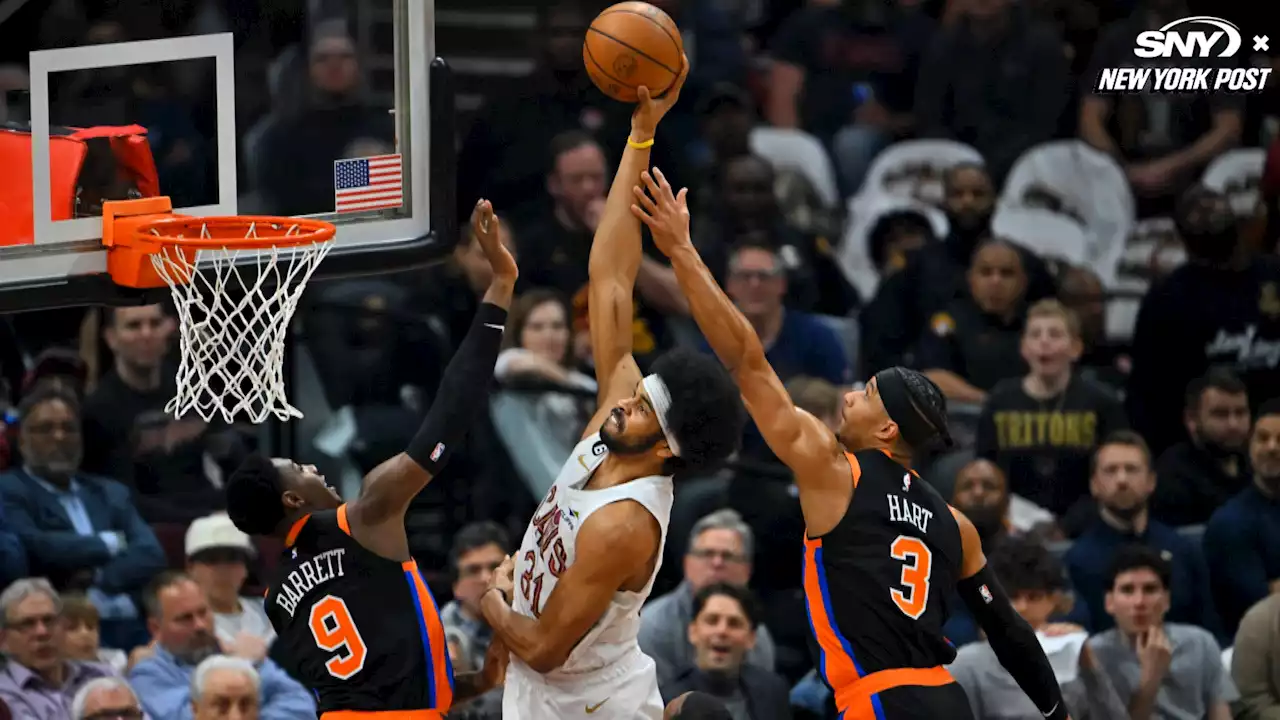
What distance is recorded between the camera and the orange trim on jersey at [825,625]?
6402 mm

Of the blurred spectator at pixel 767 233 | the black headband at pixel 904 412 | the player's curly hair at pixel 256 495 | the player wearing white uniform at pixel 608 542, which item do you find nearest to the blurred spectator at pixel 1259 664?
the blurred spectator at pixel 767 233

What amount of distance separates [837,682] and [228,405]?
3387mm

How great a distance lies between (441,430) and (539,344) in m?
2.75

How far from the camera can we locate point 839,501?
6402mm

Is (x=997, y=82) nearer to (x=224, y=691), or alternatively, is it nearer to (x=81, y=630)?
(x=224, y=691)

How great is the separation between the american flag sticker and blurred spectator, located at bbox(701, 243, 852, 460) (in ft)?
8.19

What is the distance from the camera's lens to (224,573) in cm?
809

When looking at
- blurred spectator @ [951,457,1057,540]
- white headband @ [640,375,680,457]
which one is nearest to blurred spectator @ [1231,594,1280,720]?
blurred spectator @ [951,457,1057,540]

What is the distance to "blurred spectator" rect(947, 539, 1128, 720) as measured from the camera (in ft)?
26.9

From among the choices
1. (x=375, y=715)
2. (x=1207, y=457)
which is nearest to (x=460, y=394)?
(x=375, y=715)

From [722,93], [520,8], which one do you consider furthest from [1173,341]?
[520,8]

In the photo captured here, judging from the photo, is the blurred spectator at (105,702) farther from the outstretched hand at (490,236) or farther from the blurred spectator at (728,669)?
the outstretched hand at (490,236)

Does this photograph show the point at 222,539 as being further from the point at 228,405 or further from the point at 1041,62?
the point at 1041,62

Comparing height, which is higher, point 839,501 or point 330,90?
point 330,90
